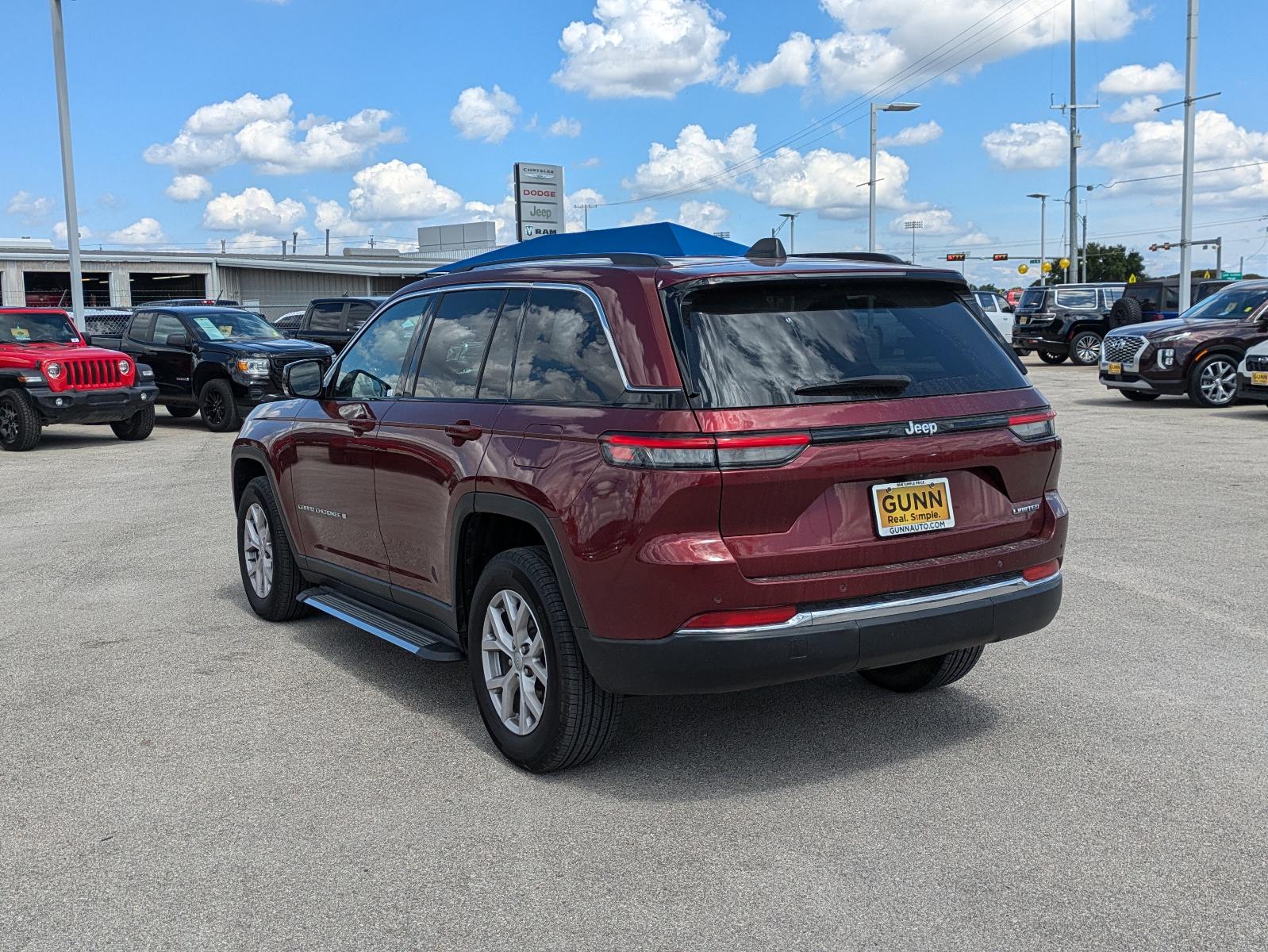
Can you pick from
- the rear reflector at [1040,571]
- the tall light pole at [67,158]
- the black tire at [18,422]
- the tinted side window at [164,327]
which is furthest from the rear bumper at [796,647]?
the tall light pole at [67,158]

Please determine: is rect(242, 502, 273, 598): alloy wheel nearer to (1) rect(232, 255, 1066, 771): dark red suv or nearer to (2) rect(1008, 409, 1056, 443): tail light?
(1) rect(232, 255, 1066, 771): dark red suv

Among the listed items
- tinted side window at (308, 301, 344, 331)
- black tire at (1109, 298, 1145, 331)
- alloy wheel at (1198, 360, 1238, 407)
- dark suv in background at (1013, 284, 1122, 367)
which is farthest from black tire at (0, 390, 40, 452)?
dark suv in background at (1013, 284, 1122, 367)

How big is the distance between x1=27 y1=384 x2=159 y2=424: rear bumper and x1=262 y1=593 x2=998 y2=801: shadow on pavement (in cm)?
1264

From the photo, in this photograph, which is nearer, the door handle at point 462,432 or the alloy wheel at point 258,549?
the door handle at point 462,432

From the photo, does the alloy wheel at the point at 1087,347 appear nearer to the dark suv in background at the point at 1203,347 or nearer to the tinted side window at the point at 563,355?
the dark suv in background at the point at 1203,347

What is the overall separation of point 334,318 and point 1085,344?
1787 centimetres

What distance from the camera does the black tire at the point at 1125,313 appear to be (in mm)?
28781

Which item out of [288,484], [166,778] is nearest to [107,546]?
[288,484]

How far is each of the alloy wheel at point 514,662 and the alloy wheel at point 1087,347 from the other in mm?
28522

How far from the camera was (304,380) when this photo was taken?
6.12 metres

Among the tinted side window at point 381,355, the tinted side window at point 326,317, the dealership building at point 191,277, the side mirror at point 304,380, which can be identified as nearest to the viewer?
the tinted side window at point 381,355

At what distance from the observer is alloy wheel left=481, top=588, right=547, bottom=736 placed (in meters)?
4.40

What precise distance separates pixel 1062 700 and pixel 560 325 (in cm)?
257

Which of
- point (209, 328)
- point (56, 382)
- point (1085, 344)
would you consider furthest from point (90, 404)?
point (1085, 344)
